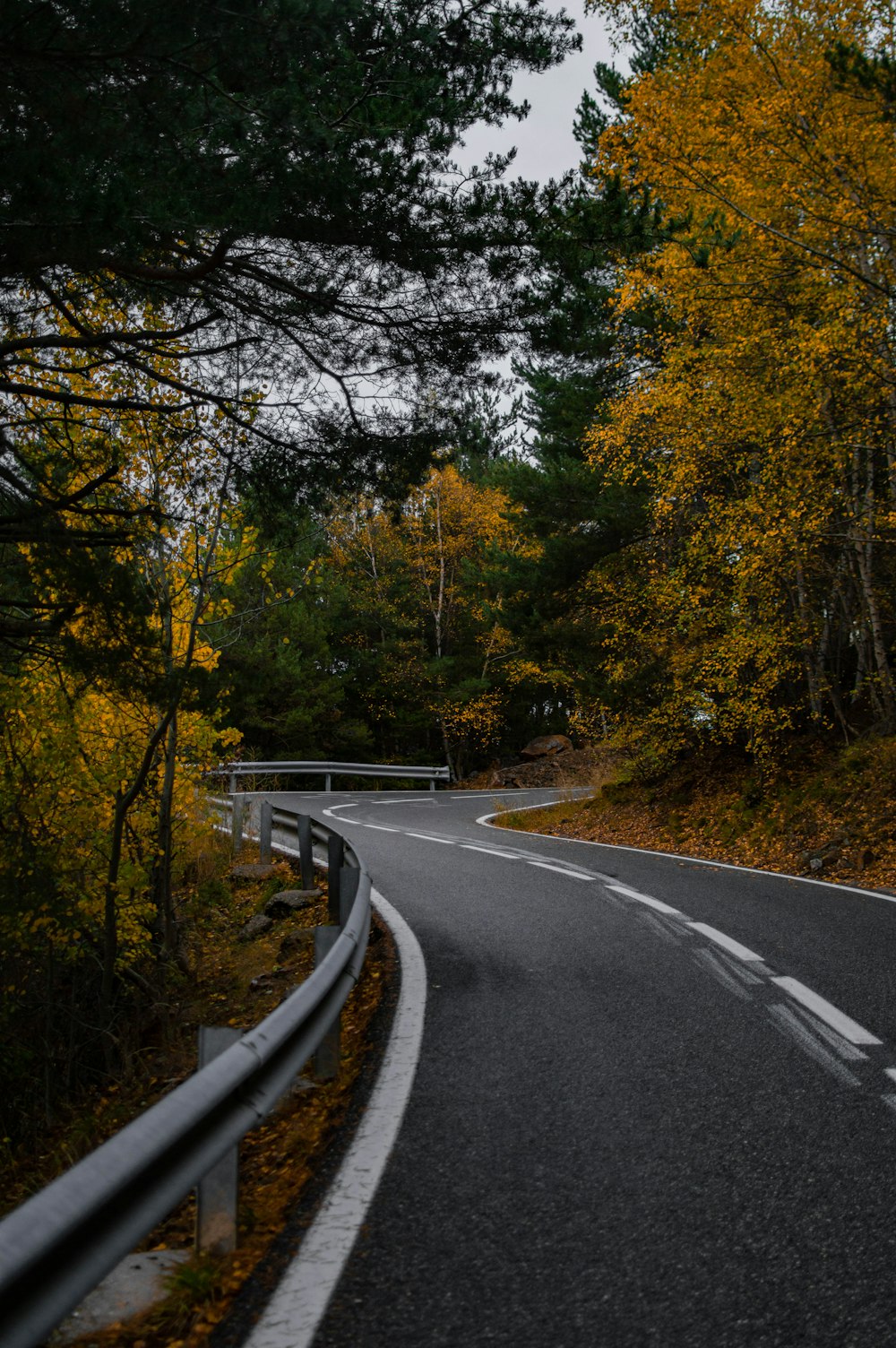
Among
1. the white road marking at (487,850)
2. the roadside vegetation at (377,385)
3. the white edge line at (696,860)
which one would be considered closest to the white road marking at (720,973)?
the white edge line at (696,860)

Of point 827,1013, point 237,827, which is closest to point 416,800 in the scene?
point 237,827

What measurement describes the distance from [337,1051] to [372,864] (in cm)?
783

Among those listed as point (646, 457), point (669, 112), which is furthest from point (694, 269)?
point (646, 457)

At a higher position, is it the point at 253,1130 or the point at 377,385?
the point at 377,385

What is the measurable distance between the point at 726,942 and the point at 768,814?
7.58m

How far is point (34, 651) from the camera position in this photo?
6914 millimetres

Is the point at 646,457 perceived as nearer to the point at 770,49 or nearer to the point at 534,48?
the point at 770,49

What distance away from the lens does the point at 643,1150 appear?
369cm

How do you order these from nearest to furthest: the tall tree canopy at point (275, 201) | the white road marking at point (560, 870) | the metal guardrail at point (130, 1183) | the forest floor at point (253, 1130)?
the metal guardrail at point (130, 1183) < the forest floor at point (253, 1130) < the tall tree canopy at point (275, 201) < the white road marking at point (560, 870)

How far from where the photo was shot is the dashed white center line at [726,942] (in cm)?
683

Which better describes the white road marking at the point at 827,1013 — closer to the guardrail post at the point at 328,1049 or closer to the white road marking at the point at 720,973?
the white road marking at the point at 720,973

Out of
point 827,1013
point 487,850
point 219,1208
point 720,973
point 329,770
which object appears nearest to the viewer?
point 219,1208

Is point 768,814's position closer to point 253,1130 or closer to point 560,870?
point 560,870

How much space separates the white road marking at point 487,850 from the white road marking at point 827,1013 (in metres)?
6.89
